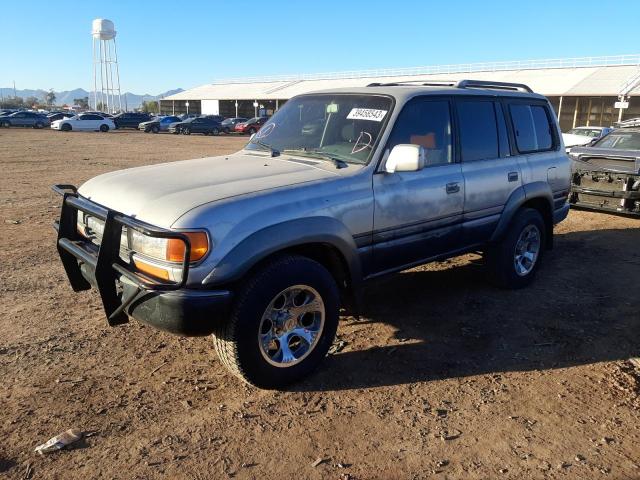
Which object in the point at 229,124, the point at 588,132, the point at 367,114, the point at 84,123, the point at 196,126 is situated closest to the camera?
the point at 367,114

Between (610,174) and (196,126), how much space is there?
36.9 m

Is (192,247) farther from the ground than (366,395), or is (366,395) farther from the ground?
(192,247)

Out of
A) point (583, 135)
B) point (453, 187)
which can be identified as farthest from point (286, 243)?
point (583, 135)

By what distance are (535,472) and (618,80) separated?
4391cm

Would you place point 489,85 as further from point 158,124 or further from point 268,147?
point 158,124

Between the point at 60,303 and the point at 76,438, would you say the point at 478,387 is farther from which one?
the point at 60,303

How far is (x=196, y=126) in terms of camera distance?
41.5 m

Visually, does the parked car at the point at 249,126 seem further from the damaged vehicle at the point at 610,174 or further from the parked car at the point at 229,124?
the damaged vehicle at the point at 610,174

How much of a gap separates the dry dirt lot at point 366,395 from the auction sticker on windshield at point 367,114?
1757mm

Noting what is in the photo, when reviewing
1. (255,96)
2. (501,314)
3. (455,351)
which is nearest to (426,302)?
(501,314)

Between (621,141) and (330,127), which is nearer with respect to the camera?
(330,127)

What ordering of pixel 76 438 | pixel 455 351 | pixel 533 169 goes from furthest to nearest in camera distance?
pixel 533 169 < pixel 455 351 < pixel 76 438

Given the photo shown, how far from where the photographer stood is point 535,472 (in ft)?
9.00

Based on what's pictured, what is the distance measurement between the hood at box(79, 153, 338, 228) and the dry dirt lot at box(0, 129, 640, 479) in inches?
47.6
